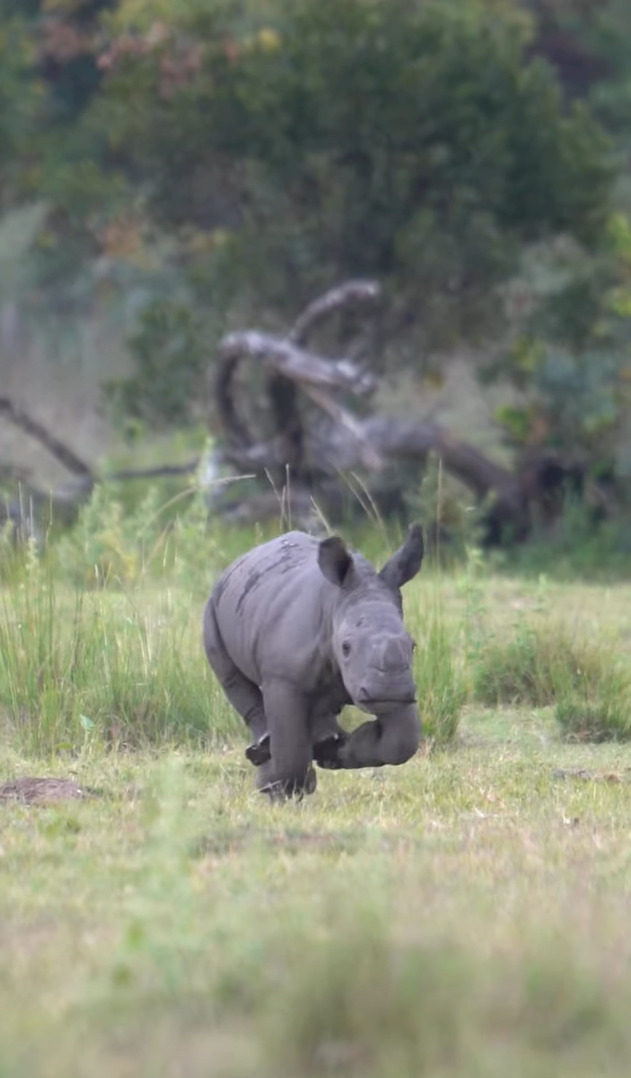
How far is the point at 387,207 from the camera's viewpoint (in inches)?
697

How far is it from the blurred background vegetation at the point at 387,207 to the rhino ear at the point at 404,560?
10.2 meters

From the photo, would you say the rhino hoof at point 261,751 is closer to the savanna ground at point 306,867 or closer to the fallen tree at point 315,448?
the savanna ground at point 306,867

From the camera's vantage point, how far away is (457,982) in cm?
393

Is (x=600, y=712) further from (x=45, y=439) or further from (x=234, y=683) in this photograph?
(x=45, y=439)

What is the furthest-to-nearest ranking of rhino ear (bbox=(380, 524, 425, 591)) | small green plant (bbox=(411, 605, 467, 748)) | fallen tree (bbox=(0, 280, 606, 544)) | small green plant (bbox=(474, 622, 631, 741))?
1. fallen tree (bbox=(0, 280, 606, 544))
2. small green plant (bbox=(474, 622, 631, 741))
3. small green plant (bbox=(411, 605, 467, 748))
4. rhino ear (bbox=(380, 524, 425, 591))

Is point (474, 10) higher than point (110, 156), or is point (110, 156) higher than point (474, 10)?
point (474, 10)

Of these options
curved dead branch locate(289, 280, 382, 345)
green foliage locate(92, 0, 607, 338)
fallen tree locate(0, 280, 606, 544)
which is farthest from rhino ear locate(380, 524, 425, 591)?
green foliage locate(92, 0, 607, 338)

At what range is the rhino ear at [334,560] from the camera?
6332 mm

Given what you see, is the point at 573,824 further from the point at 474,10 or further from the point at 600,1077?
the point at 474,10

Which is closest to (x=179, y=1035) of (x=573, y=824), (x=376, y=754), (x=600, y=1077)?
(x=600, y=1077)

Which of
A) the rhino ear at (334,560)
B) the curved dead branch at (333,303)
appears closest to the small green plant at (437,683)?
the rhino ear at (334,560)

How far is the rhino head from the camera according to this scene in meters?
6.10

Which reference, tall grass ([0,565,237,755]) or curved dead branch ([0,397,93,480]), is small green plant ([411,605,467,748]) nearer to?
tall grass ([0,565,237,755])

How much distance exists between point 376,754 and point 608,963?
2.18 metres
